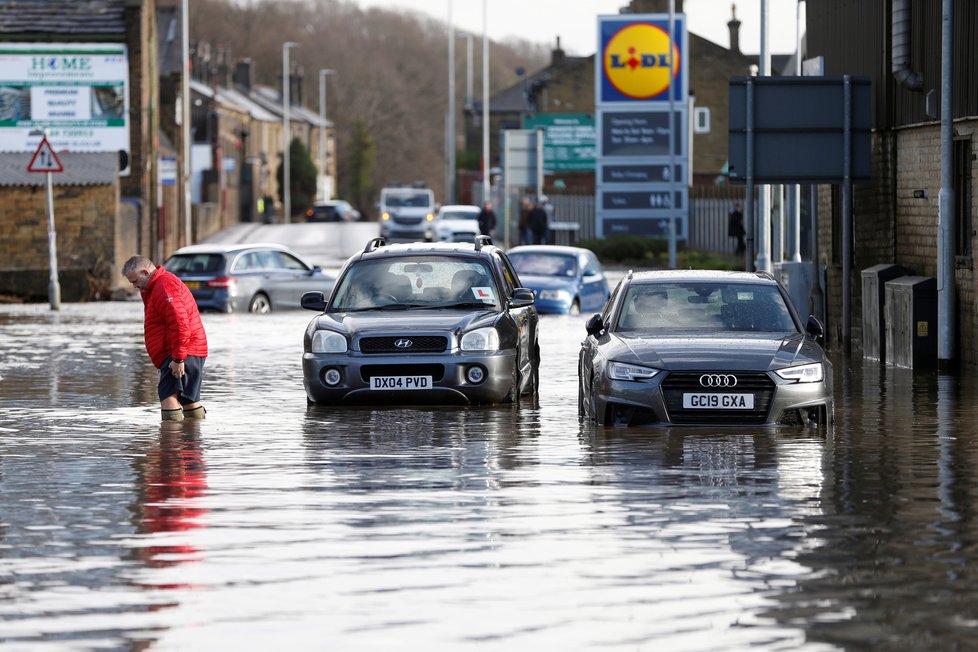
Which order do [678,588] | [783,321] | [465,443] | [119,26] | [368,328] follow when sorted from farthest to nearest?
[119,26] < [368,328] < [783,321] < [465,443] < [678,588]

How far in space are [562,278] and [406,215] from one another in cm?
4460

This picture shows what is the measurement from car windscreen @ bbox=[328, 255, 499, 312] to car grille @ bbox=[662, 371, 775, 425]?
144 inches

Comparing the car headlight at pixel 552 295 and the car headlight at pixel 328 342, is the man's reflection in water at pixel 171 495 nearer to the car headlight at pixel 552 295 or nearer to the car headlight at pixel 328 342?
the car headlight at pixel 328 342

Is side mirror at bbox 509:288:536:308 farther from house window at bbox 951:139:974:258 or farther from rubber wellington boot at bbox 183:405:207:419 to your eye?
house window at bbox 951:139:974:258

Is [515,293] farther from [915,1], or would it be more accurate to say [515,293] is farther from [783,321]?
[915,1]

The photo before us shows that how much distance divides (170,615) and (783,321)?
27.1ft

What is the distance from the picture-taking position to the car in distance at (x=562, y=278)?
34031 mm

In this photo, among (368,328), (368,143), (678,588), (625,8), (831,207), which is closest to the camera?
(678,588)

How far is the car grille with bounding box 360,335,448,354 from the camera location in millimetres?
16453

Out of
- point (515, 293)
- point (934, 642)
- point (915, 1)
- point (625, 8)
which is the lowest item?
point (934, 642)

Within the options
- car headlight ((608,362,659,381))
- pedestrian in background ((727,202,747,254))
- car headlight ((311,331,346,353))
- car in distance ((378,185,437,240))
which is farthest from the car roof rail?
car in distance ((378,185,437,240))

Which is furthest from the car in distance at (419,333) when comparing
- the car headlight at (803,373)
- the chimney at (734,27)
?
A: the chimney at (734,27)

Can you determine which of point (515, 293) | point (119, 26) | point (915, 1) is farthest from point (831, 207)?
point (119, 26)

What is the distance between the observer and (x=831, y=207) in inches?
1109
